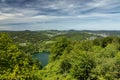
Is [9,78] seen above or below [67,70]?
above

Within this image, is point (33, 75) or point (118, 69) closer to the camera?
point (33, 75)

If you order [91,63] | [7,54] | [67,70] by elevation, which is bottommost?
[67,70]

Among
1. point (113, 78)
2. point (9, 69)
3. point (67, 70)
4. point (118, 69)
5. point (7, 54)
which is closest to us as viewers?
point (9, 69)

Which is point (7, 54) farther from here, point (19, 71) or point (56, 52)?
point (56, 52)

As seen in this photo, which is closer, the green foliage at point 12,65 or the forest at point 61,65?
the green foliage at point 12,65

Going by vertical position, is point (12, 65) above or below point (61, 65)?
above

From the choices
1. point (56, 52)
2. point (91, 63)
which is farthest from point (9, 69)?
point (56, 52)

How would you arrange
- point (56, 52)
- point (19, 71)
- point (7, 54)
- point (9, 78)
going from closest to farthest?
point (9, 78), point (19, 71), point (7, 54), point (56, 52)

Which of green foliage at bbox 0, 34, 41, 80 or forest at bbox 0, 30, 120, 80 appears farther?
forest at bbox 0, 30, 120, 80

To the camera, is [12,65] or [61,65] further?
[61,65]
